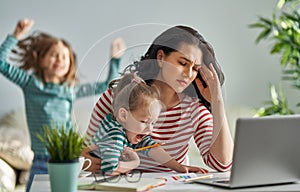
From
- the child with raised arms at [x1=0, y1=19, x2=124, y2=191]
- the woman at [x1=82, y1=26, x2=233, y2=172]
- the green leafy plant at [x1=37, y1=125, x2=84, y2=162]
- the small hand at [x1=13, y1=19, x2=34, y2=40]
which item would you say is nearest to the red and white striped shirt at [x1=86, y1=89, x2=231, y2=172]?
the woman at [x1=82, y1=26, x2=233, y2=172]

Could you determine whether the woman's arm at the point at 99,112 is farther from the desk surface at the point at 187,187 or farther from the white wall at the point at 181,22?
the white wall at the point at 181,22

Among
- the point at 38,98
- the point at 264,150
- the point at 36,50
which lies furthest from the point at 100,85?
the point at 36,50

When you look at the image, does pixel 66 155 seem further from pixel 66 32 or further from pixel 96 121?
pixel 66 32

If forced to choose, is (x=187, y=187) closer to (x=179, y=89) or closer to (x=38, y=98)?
(x=179, y=89)

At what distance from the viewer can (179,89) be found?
1.77 metres

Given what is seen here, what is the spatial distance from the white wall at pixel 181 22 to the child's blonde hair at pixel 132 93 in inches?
75.6

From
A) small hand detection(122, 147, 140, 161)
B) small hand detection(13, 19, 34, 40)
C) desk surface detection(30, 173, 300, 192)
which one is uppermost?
small hand detection(13, 19, 34, 40)

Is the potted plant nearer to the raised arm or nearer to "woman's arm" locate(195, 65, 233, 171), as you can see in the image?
the raised arm

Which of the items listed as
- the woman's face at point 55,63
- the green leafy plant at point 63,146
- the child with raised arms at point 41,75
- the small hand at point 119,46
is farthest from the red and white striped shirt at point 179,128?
the woman's face at point 55,63

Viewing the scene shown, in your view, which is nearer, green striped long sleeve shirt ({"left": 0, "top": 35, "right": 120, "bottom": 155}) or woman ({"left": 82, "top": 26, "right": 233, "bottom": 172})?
woman ({"left": 82, "top": 26, "right": 233, "bottom": 172})

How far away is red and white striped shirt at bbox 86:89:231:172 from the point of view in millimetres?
1727

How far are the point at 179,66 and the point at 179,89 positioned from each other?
7 centimetres

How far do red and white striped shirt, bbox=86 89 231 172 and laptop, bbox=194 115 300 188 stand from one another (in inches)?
9.9

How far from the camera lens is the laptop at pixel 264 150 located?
151 cm
